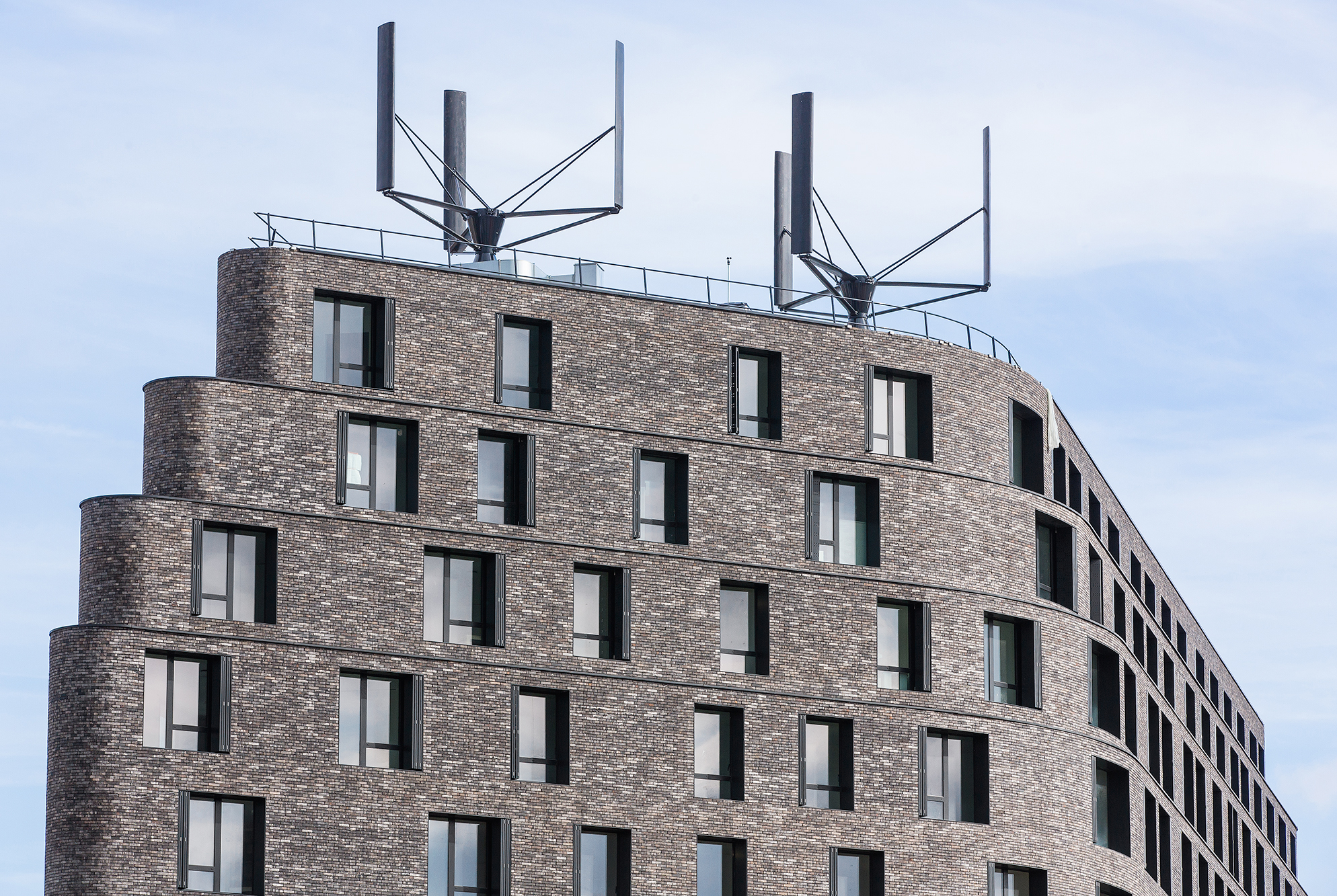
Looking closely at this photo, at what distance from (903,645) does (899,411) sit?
280 inches

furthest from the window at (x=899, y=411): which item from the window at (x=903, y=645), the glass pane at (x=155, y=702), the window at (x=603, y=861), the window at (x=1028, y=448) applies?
the glass pane at (x=155, y=702)

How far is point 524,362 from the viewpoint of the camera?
61.8 metres

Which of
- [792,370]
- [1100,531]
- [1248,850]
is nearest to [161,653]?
[792,370]

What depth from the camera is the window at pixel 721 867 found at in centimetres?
5938

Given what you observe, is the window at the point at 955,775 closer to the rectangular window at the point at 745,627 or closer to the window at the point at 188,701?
the rectangular window at the point at 745,627

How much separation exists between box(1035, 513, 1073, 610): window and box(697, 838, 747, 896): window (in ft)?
48.1

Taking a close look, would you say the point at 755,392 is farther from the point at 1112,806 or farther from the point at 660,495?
the point at 1112,806

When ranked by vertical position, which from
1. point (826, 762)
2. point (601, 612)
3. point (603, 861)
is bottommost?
point (603, 861)

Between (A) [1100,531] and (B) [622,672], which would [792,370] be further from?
(A) [1100,531]

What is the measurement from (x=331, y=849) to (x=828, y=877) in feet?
45.6

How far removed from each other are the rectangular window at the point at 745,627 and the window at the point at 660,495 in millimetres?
2102

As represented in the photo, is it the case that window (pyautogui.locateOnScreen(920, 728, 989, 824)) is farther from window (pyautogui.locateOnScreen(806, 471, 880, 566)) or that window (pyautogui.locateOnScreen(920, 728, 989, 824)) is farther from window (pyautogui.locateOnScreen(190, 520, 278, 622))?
window (pyautogui.locateOnScreen(190, 520, 278, 622))

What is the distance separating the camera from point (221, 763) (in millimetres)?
54969

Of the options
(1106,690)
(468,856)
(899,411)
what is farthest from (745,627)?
(1106,690)
